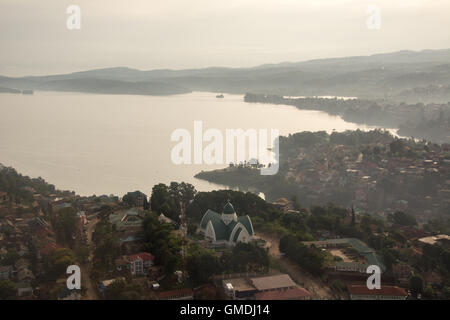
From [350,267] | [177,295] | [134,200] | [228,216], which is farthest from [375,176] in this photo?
[177,295]

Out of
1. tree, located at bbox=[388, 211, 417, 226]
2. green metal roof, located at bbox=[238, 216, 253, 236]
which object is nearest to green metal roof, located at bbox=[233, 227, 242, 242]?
green metal roof, located at bbox=[238, 216, 253, 236]

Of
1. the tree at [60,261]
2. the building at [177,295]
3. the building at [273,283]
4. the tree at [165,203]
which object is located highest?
the tree at [165,203]

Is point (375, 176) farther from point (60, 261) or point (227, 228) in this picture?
point (60, 261)

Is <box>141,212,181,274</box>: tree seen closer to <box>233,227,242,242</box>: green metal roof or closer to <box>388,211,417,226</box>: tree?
<box>233,227,242,242</box>: green metal roof

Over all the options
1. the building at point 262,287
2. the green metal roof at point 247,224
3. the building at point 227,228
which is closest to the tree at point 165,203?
the building at point 227,228

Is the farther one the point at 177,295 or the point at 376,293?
the point at 376,293
